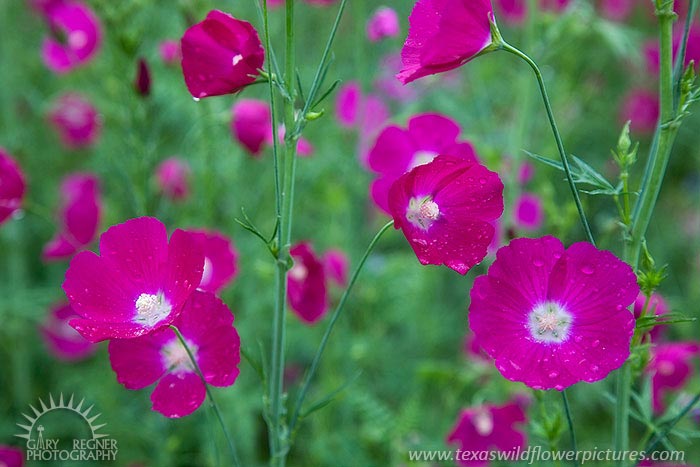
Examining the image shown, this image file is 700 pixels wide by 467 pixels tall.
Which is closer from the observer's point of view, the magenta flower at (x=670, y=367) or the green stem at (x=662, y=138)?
the green stem at (x=662, y=138)

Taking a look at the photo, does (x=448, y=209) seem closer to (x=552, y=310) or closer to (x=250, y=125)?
(x=552, y=310)

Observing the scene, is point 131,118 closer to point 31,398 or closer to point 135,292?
point 135,292

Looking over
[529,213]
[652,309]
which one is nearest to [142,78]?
[652,309]

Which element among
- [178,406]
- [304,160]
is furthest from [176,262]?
[304,160]

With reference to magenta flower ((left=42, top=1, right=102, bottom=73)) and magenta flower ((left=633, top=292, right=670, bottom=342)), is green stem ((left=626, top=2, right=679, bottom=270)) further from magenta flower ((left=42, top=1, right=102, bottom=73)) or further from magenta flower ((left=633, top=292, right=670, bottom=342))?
magenta flower ((left=42, top=1, right=102, bottom=73))

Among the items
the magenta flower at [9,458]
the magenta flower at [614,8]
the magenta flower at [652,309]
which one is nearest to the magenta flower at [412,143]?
the magenta flower at [652,309]

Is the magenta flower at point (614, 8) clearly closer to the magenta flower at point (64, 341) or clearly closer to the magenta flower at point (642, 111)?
the magenta flower at point (642, 111)

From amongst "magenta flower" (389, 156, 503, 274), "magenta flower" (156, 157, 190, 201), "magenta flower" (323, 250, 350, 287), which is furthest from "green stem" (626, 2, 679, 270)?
"magenta flower" (156, 157, 190, 201)
